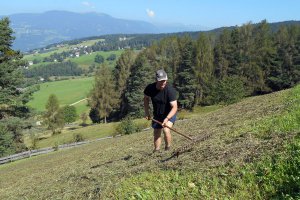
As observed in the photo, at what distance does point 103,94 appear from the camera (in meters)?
87.6

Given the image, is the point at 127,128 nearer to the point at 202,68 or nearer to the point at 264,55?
the point at 202,68

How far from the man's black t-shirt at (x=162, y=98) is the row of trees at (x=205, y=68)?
71582 millimetres

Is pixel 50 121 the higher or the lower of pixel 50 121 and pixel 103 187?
the lower

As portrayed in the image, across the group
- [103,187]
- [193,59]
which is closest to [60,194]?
[103,187]

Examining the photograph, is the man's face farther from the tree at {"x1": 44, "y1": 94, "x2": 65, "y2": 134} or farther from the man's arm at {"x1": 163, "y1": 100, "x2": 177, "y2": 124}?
the tree at {"x1": 44, "y1": 94, "x2": 65, "y2": 134}

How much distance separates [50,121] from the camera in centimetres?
7450

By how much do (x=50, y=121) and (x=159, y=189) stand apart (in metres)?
69.6

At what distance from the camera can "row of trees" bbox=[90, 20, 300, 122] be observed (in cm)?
8612

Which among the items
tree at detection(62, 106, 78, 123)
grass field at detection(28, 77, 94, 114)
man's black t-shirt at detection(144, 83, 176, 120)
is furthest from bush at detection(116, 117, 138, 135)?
grass field at detection(28, 77, 94, 114)

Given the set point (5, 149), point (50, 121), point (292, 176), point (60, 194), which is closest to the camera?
point (292, 176)

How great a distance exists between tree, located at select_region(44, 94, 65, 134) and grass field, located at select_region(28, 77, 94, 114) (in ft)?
173

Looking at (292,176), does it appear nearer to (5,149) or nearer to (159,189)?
(159,189)

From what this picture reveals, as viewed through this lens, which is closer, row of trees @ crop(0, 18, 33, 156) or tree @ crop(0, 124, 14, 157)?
tree @ crop(0, 124, 14, 157)

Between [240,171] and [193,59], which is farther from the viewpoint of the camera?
[193,59]
